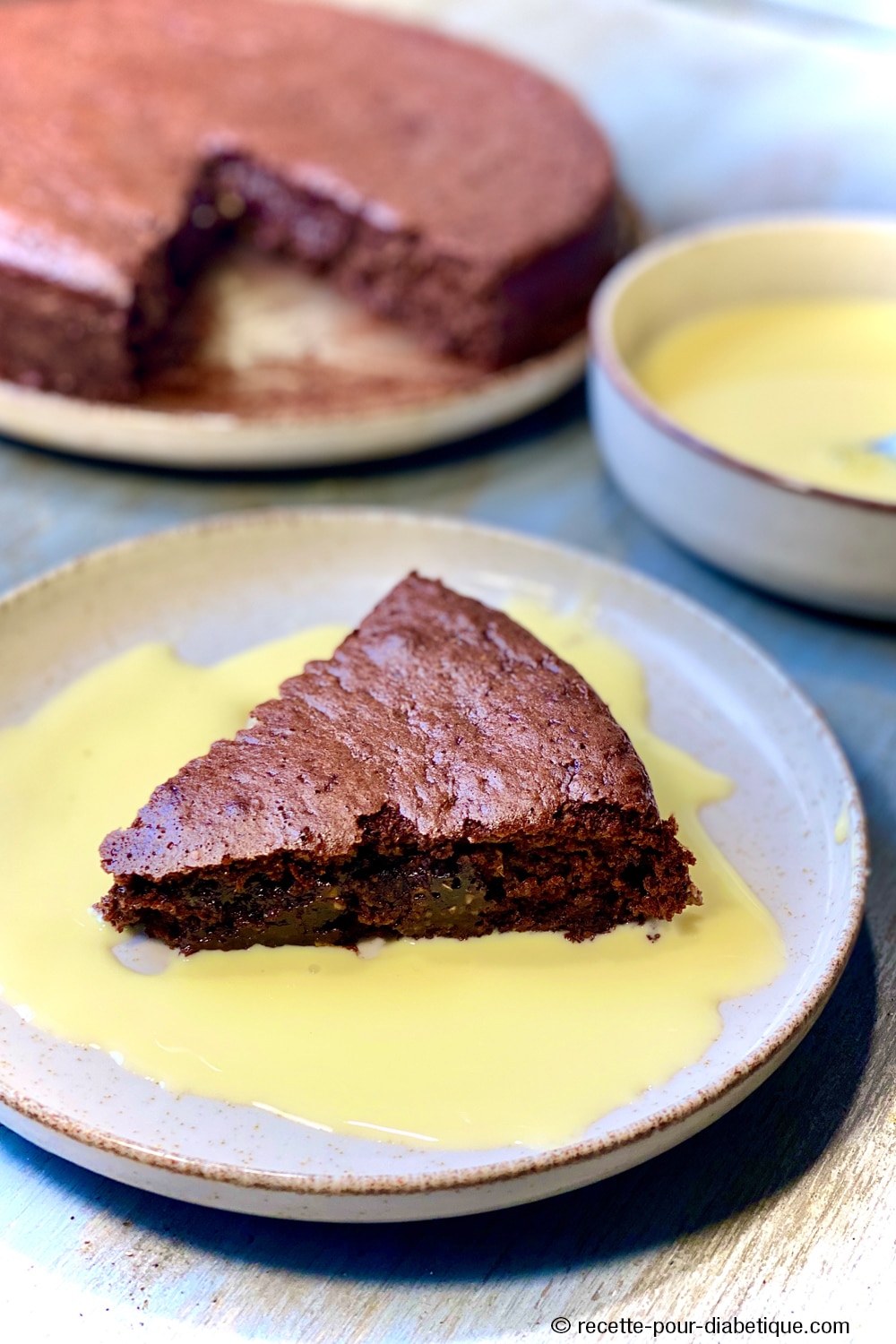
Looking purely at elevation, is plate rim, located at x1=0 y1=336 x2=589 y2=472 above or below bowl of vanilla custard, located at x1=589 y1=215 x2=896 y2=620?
below

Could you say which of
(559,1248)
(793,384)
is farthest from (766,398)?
(559,1248)

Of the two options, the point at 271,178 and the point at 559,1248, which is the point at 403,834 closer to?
the point at 559,1248

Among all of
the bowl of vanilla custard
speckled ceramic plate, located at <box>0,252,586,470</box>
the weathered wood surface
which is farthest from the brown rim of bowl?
the weathered wood surface

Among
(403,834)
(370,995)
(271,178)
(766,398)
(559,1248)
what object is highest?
(271,178)

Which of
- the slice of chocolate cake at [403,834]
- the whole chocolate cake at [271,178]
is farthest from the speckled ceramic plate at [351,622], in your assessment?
the whole chocolate cake at [271,178]

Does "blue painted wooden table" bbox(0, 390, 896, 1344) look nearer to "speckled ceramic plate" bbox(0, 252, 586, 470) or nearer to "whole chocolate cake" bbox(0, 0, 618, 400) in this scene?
"speckled ceramic plate" bbox(0, 252, 586, 470)

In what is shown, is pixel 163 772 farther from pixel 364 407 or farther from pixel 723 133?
pixel 723 133

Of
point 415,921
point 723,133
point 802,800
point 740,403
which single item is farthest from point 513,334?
point 415,921
